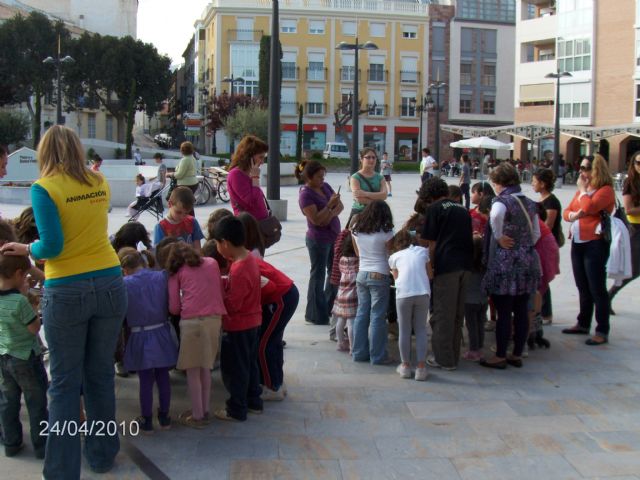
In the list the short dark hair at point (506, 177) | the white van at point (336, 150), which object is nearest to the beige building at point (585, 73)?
the white van at point (336, 150)

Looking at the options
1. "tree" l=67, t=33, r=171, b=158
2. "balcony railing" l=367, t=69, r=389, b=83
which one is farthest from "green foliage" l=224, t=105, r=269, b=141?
"balcony railing" l=367, t=69, r=389, b=83

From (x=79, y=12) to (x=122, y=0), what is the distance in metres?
4.24

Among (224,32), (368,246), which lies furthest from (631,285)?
(224,32)

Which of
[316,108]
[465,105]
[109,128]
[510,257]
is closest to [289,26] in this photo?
[316,108]

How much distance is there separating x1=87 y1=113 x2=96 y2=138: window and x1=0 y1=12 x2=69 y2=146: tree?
35.6ft

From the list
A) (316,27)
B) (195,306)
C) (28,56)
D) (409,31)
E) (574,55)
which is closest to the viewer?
(195,306)

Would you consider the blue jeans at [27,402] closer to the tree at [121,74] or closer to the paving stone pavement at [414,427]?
the paving stone pavement at [414,427]

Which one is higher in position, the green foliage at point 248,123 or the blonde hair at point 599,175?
the green foliage at point 248,123

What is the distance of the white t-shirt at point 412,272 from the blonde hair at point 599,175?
6.86 feet

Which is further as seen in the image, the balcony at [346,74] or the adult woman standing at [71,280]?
the balcony at [346,74]

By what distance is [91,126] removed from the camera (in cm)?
6588

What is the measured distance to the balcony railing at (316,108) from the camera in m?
67.8

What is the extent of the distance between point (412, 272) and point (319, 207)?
171 cm

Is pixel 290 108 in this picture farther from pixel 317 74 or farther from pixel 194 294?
pixel 194 294
